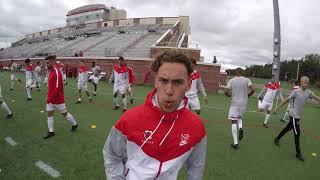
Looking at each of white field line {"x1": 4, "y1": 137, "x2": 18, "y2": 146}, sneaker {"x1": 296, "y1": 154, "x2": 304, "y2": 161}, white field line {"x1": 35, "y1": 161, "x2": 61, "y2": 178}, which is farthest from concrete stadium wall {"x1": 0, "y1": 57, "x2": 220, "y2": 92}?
white field line {"x1": 35, "y1": 161, "x2": 61, "y2": 178}

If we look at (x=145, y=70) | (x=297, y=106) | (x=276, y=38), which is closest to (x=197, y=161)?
(x=297, y=106)

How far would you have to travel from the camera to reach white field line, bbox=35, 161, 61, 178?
6039 millimetres

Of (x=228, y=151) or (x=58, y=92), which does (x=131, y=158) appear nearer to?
(x=228, y=151)

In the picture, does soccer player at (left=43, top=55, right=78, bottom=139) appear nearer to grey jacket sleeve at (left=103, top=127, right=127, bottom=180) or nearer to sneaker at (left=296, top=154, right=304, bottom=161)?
sneaker at (left=296, top=154, right=304, bottom=161)

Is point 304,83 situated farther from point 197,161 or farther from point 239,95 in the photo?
point 197,161

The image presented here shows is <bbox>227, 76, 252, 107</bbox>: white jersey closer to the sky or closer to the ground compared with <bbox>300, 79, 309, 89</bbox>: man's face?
closer to the ground

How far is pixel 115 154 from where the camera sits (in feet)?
7.97

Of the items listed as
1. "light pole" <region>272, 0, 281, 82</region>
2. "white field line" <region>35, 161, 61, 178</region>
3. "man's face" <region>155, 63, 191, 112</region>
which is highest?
"light pole" <region>272, 0, 281, 82</region>

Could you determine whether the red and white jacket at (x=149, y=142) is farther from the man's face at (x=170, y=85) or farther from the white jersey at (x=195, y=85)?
the white jersey at (x=195, y=85)

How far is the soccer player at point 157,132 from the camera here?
7.78 feet

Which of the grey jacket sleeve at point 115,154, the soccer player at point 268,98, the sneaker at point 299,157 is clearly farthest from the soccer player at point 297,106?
the grey jacket sleeve at point 115,154

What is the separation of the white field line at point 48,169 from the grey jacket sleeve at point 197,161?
13.1 feet

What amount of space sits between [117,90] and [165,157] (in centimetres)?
1199

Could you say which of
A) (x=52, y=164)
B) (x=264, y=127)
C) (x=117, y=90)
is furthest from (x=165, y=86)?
(x=117, y=90)
